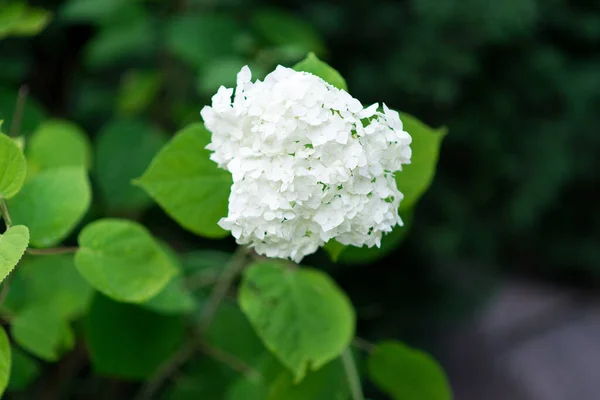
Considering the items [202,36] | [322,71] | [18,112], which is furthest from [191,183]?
[202,36]

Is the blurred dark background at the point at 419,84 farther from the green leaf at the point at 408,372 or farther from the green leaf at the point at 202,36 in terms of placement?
the green leaf at the point at 408,372

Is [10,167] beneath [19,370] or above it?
above

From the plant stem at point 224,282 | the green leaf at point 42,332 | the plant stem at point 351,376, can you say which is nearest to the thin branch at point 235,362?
the plant stem at point 224,282

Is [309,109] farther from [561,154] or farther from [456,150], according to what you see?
[561,154]

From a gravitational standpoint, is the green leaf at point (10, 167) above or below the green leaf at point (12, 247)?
above

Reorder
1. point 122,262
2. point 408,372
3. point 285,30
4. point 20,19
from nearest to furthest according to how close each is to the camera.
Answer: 1. point 122,262
2. point 408,372
3. point 20,19
4. point 285,30

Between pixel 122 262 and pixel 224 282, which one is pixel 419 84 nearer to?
pixel 224 282
